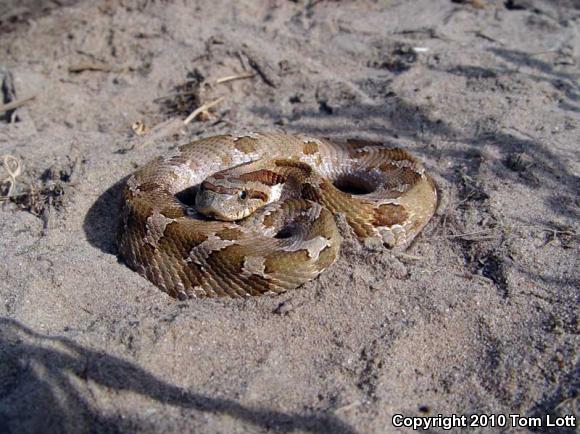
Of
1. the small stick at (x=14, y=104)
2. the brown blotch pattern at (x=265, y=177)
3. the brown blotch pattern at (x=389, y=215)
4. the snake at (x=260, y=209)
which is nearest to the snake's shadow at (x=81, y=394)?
the snake at (x=260, y=209)

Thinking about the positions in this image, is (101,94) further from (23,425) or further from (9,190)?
(23,425)

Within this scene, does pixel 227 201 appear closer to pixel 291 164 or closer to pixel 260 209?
pixel 260 209

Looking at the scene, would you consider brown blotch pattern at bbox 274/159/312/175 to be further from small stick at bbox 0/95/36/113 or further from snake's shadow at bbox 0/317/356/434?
small stick at bbox 0/95/36/113

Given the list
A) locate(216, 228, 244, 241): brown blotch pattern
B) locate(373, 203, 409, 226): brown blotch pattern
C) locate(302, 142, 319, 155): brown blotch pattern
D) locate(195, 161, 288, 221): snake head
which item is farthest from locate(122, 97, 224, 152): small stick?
locate(373, 203, 409, 226): brown blotch pattern

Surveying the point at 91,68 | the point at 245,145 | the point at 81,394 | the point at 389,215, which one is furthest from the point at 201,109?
the point at 81,394

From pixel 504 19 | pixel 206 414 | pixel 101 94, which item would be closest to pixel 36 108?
pixel 101 94

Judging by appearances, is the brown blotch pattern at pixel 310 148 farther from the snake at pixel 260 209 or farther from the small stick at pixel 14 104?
the small stick at pixel 14 104
